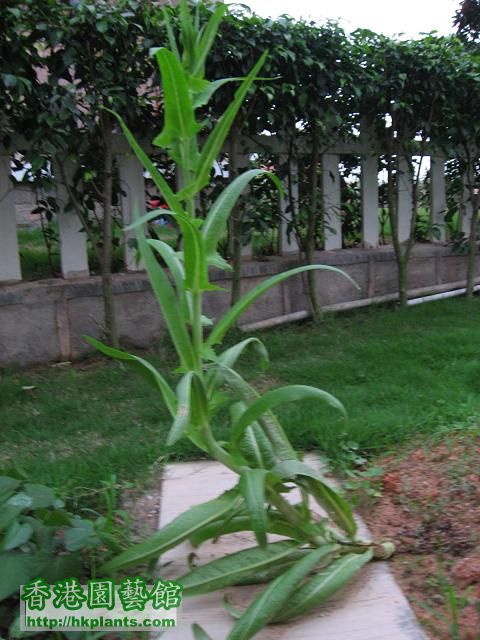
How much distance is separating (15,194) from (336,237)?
2.94 metres

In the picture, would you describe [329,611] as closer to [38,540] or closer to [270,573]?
[270,573]

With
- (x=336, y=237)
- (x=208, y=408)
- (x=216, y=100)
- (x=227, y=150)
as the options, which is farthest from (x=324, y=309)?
(x=208, y=408)

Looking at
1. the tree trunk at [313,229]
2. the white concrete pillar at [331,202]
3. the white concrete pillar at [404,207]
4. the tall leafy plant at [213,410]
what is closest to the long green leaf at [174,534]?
the tall leafy plant at [213,410]

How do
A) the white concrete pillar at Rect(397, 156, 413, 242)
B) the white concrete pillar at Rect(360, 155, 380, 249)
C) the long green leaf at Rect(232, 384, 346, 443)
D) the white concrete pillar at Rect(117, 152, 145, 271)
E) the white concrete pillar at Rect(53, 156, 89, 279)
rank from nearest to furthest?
1. the long green leaf at Rect(232, 384, 346, 443)
2. the white concrete pillar at Rect(53, 156, 89, 279)
3. the white concrete pillar at Rect(117, 152, 145, 271)
4. the white concrete pillar at Rect(360, 155, 380, 249)
5. the white concrete pillar at Rect(397, 156, 413, 242)

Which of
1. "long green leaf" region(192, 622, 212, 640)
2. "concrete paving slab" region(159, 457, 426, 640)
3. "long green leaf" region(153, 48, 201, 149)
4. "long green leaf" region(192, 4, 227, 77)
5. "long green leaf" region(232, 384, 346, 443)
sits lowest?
"concrete paving slab" region(159, 457, 426, 640)

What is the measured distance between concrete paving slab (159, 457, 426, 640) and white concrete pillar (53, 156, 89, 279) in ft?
9.80

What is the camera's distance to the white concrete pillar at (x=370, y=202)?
668cm

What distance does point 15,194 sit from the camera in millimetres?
4996

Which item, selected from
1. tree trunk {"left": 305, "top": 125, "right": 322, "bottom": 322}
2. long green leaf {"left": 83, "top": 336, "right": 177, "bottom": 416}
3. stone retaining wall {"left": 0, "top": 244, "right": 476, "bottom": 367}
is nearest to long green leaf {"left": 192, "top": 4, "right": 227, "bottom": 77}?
long green leaf {"left": 83, "top": 336, "right": 177, "bottom": 416}

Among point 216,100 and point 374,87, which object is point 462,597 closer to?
point 216,100

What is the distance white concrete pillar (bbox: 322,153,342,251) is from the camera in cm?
626

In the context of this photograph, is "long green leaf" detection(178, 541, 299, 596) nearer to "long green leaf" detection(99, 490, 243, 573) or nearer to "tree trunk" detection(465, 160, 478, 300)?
"long green leaf" detection(99, 490, 243, 573)

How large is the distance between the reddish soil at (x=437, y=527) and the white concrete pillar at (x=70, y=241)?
287cm

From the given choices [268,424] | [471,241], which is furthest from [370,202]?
[268,424]
